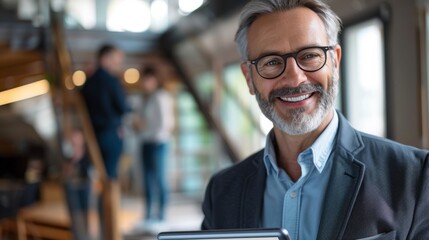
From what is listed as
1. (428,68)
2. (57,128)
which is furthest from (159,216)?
(428,68)

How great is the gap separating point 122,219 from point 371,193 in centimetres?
487

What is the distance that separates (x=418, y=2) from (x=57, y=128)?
3.33 m

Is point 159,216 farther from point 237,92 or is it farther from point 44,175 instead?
point 44,175

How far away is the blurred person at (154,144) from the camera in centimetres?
472

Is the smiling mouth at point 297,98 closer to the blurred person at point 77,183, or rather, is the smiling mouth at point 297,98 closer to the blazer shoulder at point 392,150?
the blazer shoulder at point 392,150

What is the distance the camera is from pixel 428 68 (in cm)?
334

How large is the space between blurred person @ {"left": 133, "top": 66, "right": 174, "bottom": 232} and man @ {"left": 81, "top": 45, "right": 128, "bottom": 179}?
25 cm

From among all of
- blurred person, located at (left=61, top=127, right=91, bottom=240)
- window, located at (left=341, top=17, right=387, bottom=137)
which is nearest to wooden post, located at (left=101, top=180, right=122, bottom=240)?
blurred person, located at (left=61, top=127, right=91, bottom=240)

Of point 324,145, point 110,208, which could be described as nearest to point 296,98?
point 324,145

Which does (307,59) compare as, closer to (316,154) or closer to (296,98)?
(296,98)

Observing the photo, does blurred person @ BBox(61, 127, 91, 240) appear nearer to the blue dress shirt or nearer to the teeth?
the blue dress shirt

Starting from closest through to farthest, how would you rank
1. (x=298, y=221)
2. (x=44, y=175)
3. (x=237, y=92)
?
1. (x=298, y=221)
2. (x=237, y=92)
3. (x=44, y=175)

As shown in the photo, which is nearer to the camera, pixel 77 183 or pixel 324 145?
pixel 324 145

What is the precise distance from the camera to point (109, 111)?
4.61 m
